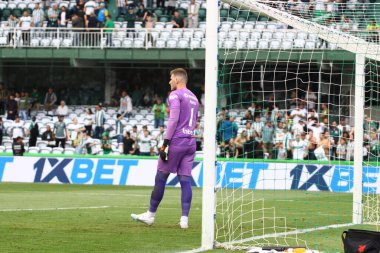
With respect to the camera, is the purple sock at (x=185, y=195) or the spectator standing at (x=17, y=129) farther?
the spectator standing at (x=17, y=129)

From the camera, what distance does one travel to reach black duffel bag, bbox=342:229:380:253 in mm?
9570

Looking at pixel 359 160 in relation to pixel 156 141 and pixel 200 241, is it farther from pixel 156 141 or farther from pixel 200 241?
pixel 156 141

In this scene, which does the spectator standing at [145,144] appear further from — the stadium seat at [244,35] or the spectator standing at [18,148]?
the stadium seat at [244,35]

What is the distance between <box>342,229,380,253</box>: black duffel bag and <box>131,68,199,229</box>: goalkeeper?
385 cm

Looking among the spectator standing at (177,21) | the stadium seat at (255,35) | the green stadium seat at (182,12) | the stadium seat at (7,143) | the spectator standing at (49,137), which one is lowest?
the stadium seat at (7,143)

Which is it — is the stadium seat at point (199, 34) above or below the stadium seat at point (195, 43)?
above

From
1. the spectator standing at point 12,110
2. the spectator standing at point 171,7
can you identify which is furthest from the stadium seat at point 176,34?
the spectator standing at point 12,110

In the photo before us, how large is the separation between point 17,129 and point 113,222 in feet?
75.0

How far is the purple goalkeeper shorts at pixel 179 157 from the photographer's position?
13.4m

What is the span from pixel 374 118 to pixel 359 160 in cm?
583

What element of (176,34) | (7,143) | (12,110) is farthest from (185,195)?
(176,34)

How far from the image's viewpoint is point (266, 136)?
27266 mm

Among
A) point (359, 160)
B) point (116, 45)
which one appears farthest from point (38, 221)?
point (116, 45)

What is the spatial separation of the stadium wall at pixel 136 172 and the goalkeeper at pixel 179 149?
12675 mm
